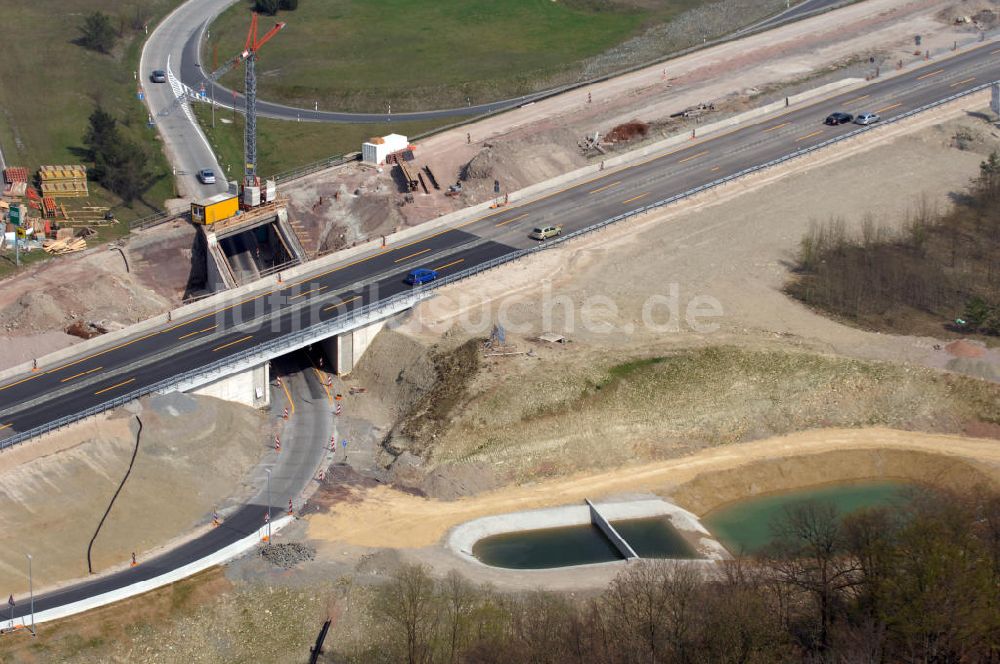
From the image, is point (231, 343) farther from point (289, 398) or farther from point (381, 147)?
point (381, 147)

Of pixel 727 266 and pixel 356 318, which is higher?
pixel 727 266

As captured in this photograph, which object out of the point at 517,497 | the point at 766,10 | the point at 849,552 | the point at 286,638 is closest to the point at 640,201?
the point at 517,497

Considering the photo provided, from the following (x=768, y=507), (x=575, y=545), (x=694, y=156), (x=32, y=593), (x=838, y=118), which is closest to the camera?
(x=32, y=593)

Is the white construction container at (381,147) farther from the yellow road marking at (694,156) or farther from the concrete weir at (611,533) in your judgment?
the concrete weir at (611,533)

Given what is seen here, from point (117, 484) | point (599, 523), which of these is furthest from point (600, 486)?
point (117, 484)

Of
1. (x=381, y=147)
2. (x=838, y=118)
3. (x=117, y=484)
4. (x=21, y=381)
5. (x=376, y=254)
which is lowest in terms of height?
(x=117, y=484)

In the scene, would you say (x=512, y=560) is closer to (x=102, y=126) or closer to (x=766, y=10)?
(x=102, y=126)

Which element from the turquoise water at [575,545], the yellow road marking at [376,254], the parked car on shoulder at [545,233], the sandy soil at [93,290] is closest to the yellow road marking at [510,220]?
the yellow road marking at [376,254]
